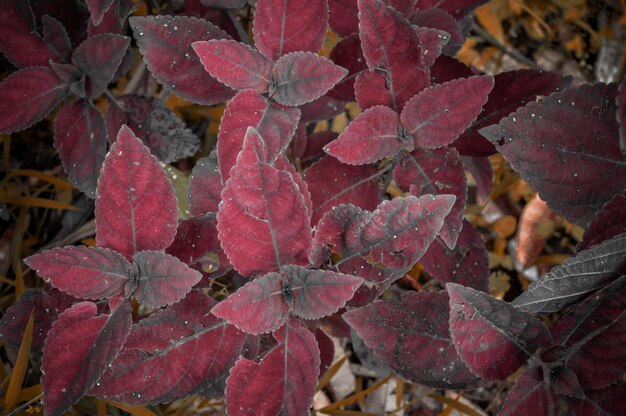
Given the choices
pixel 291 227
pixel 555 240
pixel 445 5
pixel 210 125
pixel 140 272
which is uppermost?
pixel 445 5

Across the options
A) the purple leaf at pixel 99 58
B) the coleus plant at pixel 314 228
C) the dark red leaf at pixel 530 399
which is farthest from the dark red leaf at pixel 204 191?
the dark red leaf at pixel 530 399

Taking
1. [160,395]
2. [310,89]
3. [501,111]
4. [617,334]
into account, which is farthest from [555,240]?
[160,395]

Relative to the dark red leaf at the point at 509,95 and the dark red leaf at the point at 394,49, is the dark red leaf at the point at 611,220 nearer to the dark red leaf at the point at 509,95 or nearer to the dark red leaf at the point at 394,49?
the dark red leaf at the point at 509,95

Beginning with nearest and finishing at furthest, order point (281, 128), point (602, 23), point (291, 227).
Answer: point (291, 227) → point (281, 128) → point (602, 23)

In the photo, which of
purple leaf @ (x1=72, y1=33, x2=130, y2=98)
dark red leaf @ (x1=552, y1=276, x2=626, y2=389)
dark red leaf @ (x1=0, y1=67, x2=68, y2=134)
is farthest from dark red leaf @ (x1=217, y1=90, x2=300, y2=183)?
dark red leaf @ (x1=552, y1=276, x2=626, y2=389)

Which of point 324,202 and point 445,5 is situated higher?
point 445,5

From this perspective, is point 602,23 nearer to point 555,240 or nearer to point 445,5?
point 555,240

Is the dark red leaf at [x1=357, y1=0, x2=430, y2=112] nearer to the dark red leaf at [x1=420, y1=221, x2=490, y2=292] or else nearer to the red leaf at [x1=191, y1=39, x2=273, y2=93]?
the red leaf at [x1=191, y1=39, x2=273, y2=93]
